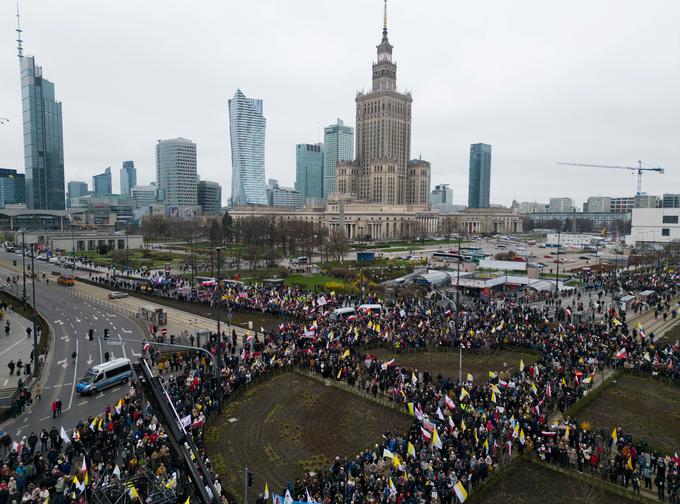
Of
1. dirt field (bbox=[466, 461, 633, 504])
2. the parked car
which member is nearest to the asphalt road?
the parked car

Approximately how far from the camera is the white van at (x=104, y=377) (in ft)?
81.2

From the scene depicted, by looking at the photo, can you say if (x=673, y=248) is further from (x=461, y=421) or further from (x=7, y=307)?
(x=7, y=307)

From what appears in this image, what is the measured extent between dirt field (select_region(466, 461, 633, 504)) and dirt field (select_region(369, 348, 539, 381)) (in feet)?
31.3

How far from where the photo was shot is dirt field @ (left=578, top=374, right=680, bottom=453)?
2077cm

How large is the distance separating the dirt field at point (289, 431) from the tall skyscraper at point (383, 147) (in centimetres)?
15345

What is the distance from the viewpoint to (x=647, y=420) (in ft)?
72.6

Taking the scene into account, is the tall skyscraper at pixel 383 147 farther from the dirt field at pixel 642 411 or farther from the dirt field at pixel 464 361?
the dirt field at pixel 642 411

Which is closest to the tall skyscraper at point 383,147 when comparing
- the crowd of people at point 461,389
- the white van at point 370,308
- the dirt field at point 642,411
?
the white van at point 370,308

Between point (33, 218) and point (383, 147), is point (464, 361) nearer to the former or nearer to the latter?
point (383, 147)

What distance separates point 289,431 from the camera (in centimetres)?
2080

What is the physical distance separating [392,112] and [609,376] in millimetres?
161828

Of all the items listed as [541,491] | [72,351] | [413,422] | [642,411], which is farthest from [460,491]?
[72,351]

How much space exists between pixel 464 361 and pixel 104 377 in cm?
2171

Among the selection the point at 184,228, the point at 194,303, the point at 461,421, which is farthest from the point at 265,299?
the point at 184,228
